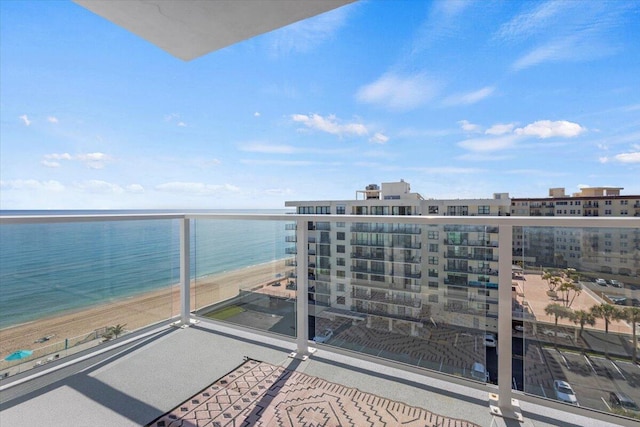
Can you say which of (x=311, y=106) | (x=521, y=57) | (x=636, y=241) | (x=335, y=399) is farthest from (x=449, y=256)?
(x=521, y=57)

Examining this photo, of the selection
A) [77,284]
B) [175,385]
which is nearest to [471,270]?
[175,385]

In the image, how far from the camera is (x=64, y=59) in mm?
8562

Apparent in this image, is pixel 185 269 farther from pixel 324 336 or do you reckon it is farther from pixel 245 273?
pixel 324 336

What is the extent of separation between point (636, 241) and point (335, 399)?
1612 millimetres

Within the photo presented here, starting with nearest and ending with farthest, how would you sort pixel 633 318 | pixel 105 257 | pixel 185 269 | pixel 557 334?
pixel 633 318 → pixel 557 334 → pixel 105 257 → pixel 185 269

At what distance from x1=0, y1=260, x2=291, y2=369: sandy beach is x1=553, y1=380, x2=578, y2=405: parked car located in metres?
1.67

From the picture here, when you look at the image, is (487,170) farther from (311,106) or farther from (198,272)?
(198,272)

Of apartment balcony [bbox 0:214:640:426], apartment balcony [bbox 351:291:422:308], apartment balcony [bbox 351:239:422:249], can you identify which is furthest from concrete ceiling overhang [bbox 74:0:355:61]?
apartment balcony [bbox 351:291:422:308]

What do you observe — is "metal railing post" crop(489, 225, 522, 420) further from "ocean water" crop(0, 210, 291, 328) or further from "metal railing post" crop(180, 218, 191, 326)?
"metal railing post" crop(180, 218, 191, 326)

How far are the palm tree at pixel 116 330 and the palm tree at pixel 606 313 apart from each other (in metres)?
2.98

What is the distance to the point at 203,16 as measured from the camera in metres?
1.71

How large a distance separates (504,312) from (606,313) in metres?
0.42

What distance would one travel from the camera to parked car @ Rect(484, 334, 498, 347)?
5.13 feet

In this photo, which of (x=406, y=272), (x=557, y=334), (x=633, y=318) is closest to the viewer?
(x=633, y=318)
